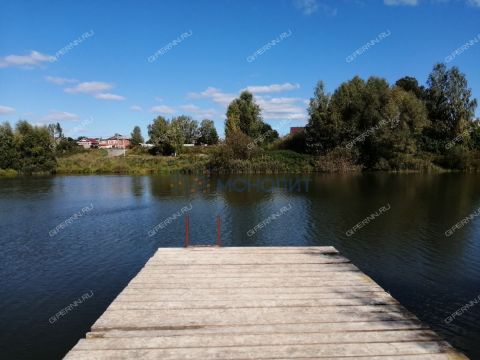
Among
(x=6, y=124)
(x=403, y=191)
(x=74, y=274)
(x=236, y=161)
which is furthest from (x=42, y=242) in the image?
(x=6, y=124)

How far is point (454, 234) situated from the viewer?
2033 cm

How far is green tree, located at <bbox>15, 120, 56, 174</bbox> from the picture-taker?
68.1 m

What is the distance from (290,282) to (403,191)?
3147cm

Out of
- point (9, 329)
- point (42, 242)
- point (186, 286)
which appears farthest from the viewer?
point (42, 242)

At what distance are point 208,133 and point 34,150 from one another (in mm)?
54547

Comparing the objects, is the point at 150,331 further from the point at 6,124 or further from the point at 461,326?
the point at 6,124

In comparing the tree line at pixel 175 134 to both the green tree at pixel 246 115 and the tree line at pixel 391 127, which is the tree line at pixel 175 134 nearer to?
the green tree at pixel 246 115

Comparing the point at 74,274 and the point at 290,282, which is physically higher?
the point at 290,282

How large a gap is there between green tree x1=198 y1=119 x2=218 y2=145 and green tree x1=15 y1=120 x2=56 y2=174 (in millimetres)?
50040

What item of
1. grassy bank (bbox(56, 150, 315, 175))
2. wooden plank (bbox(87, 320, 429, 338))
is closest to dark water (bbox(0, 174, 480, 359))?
wooden plank (bbox(87, 320, 429, 338))

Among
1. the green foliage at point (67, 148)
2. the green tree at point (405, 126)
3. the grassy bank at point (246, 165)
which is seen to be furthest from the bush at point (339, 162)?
the green foliage at point (67, 148)

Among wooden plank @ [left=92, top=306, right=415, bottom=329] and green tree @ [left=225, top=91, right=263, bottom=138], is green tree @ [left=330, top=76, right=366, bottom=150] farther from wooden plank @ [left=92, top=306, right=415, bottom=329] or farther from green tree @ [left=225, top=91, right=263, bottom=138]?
wooden plank @ [left=92, top=306, right=415, bottom=329]

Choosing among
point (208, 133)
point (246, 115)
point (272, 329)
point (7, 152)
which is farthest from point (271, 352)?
point (208, 133)

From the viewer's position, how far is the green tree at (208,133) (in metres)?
114
